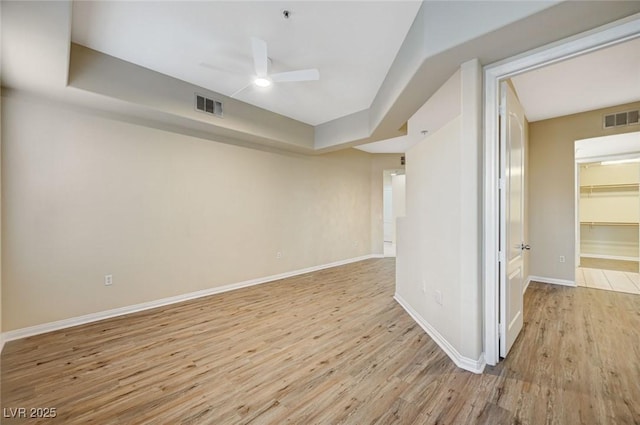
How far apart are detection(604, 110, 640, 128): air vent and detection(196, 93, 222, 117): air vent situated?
20.0 ft

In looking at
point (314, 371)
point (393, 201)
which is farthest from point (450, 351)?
point (393, 201)

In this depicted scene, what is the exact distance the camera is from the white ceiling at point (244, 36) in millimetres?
2150

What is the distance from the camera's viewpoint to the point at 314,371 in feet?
7.11

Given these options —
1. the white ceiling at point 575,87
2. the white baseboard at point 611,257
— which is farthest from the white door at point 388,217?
the white ceiling at point 575,87

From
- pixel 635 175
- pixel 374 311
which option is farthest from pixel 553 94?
pixel 635 175

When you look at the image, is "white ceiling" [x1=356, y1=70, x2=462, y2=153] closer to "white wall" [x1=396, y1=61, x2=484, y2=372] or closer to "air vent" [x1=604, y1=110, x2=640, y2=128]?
"white wall" [x1=396, y1=61, x2=484, y2=372]

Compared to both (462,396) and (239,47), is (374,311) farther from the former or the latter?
(239,47)

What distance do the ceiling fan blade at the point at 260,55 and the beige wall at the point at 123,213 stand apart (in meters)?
1.89

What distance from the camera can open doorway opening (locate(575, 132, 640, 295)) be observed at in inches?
211

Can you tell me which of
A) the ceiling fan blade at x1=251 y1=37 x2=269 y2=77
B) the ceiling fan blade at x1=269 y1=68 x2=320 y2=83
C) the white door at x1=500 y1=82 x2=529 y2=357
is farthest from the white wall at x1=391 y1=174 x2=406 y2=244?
the ceiling fan blade at x1=251 y1=37 x2=269 y2=77

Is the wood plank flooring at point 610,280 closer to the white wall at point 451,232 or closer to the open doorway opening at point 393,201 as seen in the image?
the white wall at point 451,232

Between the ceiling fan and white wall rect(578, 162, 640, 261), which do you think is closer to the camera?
the ceiling fan

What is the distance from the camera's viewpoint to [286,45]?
2639 millimetres

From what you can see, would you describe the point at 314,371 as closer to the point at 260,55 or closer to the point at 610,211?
the point at 260,55
